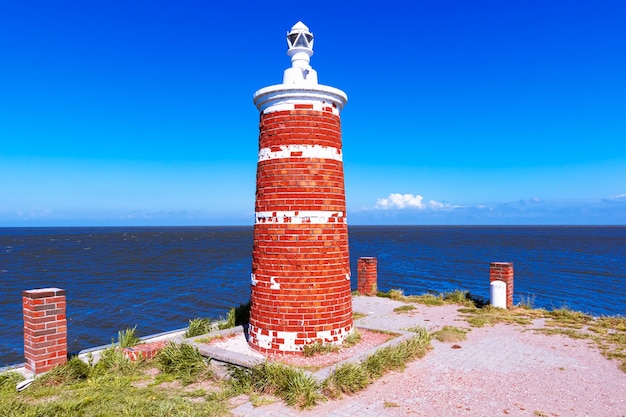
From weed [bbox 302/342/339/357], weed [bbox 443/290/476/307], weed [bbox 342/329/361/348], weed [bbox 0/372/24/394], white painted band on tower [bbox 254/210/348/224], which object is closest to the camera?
weed [bbox 0/372/24/394]

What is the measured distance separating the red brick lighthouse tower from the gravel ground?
5.53 feet

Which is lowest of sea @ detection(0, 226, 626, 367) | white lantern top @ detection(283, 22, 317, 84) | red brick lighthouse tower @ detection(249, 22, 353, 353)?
sea @ detection(0, 226, 626, 367)

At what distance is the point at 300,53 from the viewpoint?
8.23m

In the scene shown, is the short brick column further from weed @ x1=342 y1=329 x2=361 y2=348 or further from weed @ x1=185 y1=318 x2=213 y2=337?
weed @ x1=185 y1=318 x2=213 y2=337

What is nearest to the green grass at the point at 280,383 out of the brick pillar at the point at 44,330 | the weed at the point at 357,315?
the brick pillar at the point at 44,330

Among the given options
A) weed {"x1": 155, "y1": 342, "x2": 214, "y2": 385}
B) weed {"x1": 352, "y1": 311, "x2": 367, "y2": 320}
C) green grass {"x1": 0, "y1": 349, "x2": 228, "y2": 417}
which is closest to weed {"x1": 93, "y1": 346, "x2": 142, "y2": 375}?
green grass {"x1": 0, "y1": 349, "x2": 228, "y2": 417}

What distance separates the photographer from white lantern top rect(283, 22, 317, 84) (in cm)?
813

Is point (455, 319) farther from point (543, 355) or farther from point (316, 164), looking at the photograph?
point (316, 164)

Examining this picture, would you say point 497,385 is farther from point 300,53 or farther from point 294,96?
point 300,53

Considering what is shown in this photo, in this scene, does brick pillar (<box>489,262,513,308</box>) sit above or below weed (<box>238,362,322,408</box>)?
above

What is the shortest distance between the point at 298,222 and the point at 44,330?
452 cm

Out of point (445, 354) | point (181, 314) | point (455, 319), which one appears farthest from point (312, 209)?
point (181, 314)

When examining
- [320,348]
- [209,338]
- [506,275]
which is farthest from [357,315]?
[209,338]

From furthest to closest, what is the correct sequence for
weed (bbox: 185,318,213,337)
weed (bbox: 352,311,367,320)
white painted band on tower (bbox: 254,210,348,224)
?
weed (bbox: 352,311,367,320) → weed (bbox: 185,318,213,337) → white painted band on tower (bbox: 254,210,348,224)
